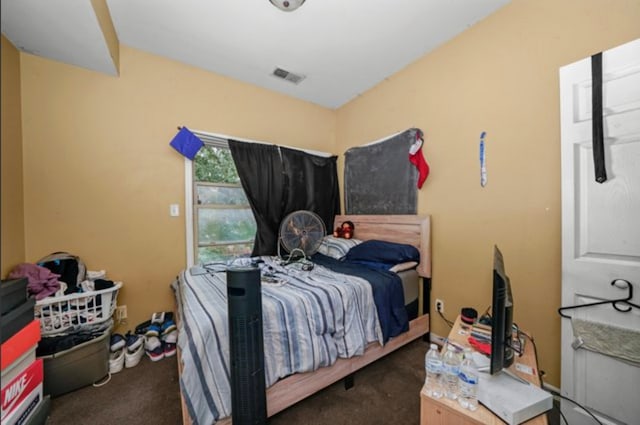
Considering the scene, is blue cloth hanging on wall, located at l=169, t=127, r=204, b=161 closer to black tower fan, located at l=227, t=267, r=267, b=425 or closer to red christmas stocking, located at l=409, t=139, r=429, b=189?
black tower fan, located at l=227, t=267, r=267, b=425

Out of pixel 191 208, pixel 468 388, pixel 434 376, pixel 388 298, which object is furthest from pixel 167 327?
pixel 468 388

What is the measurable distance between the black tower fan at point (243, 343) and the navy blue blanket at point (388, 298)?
967mm

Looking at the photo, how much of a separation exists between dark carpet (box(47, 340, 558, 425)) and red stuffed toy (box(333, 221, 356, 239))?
1393 mm

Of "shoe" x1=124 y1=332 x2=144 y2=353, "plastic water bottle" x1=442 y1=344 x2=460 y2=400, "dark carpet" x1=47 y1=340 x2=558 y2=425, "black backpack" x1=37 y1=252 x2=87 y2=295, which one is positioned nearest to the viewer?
"plastic water bottle" x1=442 y1=344 x2=460 y2=400

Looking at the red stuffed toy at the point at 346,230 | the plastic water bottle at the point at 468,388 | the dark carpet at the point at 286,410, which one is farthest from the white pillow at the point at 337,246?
the plastic water bottle at the point at 468,388

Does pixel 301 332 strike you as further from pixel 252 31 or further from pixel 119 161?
pixel 252 31

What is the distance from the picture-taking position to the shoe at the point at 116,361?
1.87m

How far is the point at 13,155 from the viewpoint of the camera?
1.74 meters

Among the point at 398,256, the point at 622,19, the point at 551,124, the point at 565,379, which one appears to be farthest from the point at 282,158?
the point at 565,379

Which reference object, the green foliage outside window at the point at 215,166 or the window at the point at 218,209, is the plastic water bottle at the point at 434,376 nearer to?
the window at the point at 218,209

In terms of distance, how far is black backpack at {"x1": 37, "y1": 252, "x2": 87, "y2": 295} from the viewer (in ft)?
6.13

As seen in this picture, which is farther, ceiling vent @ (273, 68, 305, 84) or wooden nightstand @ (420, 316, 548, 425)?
ceiling vent @ (273, 68, 305, 84)

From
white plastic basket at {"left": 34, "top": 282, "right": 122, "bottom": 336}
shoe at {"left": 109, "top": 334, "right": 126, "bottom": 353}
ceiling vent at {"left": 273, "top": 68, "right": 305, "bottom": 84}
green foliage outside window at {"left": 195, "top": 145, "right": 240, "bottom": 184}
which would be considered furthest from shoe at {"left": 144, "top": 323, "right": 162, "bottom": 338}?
ceiling vent at {"left": 273, "top": 68, "right": 305, "bottom": 84}

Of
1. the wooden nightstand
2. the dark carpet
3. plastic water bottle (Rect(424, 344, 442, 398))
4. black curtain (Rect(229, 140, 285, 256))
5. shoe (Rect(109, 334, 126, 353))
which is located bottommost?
the dark carpet
